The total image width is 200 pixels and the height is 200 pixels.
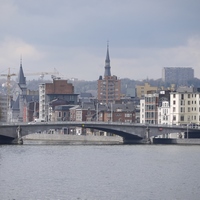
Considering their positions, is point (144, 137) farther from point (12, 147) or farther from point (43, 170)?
point (43, 170)

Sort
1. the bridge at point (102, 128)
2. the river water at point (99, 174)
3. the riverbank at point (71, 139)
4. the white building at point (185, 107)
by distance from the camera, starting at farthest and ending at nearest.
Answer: the white building at point (185, 107), the riverbank at point (71, 139), the bridge at point (102, 128), the river water at point (99, 174)

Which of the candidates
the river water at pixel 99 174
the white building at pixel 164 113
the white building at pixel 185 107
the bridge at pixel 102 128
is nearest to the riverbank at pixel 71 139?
the bridge at pixel 102 128

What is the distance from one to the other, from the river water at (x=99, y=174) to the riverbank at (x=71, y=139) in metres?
37.1

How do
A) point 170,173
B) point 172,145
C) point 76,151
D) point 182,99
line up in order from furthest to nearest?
point 182,99 < point 172,145 < point 76,151 < point 170,173

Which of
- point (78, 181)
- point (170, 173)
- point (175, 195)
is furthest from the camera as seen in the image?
point (170, 173)

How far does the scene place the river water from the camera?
86.4m

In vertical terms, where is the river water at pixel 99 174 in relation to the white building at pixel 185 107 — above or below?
below

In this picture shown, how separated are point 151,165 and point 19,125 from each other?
5129 centimetres

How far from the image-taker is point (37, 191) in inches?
3442

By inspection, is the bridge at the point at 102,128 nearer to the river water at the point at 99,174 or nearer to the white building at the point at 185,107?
the river water at the point at 99,174

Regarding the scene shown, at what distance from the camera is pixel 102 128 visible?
538 feet

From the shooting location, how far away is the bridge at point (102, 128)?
160625mm

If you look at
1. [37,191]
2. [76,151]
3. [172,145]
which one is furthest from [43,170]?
[172,145]

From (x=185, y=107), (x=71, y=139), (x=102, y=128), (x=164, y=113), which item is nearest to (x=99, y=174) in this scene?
(x=102, y=128)
